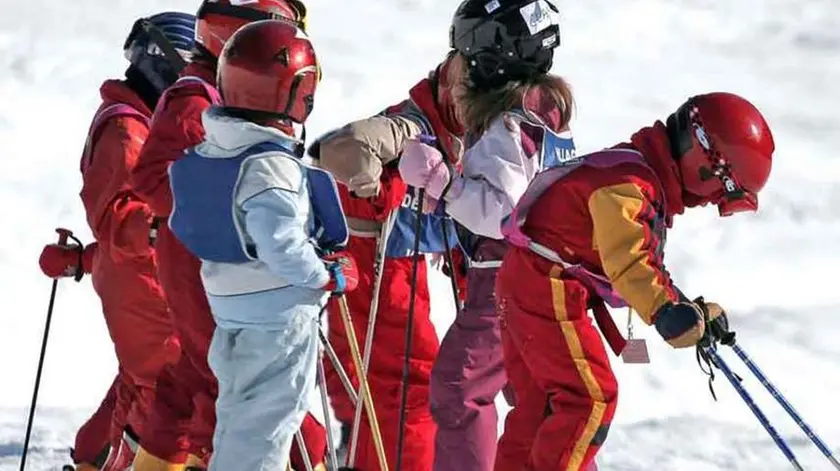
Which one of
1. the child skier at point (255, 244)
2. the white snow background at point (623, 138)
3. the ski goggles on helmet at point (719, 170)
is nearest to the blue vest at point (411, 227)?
the child skier at point (255, 244)

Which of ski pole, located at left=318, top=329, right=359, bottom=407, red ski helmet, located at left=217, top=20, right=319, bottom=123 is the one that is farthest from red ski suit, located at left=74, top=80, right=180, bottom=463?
red ski helmet, located at left=217, top=20, right=319, bottom=123

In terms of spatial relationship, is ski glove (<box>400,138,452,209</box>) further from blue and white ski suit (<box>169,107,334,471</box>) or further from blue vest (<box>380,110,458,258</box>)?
blue and white ski suit (<box>169,107,334,471</box>)

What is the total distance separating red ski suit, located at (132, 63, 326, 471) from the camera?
4941mm

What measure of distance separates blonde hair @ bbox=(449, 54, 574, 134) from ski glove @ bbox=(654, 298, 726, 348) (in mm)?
1072

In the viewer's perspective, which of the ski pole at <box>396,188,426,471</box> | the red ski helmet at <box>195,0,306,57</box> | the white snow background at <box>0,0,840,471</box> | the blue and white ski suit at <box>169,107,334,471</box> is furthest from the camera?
the white snow background at <box>0,0,840,471</box>

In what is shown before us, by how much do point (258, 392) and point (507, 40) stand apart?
1.60 m

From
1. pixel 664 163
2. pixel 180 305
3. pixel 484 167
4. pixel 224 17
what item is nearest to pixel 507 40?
pixel 484 167

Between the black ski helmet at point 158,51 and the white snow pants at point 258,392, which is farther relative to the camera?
the black ski helmet at point 158,51

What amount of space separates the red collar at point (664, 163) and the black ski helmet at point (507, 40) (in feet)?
2.28

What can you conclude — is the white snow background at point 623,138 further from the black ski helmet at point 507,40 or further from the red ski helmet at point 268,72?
the red ski helmet at point 268,72

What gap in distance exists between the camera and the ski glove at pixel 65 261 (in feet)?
19.2

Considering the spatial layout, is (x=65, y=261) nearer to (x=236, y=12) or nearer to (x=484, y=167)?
(x=236, y=12)

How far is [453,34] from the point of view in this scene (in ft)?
18.6

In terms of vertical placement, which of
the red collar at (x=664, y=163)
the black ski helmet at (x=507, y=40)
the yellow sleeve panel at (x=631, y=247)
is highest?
the black ski helmet at (x=507, y=40)
